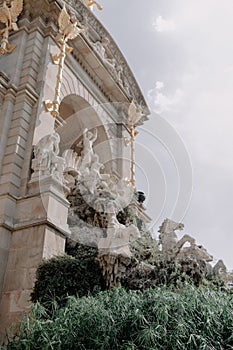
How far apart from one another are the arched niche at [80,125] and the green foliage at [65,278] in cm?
793

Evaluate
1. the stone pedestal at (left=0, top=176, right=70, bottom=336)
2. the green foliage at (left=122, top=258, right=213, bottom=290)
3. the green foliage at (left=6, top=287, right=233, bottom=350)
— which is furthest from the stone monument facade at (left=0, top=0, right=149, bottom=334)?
the green foliage at (left=6, top=287, right=233, bottom=350)

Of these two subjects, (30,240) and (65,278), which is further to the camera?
(30,240)

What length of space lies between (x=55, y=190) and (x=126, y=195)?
3954 mm

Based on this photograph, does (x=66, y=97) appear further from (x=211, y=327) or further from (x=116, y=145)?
(x=211, y=327)

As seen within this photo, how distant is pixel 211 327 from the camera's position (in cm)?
495

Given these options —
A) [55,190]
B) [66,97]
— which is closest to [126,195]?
[55,190]

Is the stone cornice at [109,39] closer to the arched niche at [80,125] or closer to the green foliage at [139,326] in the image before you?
the arched niche at [80,125]

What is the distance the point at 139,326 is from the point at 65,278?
9.33 ft

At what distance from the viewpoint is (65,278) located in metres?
7.52

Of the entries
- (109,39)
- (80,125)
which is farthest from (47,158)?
(109,39)

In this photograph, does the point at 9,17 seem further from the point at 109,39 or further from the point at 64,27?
the point at 109,39

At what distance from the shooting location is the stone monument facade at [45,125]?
27.6 feet

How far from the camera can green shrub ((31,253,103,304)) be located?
7.33 m

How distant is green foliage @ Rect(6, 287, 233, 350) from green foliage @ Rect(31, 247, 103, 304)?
5.43 feet
